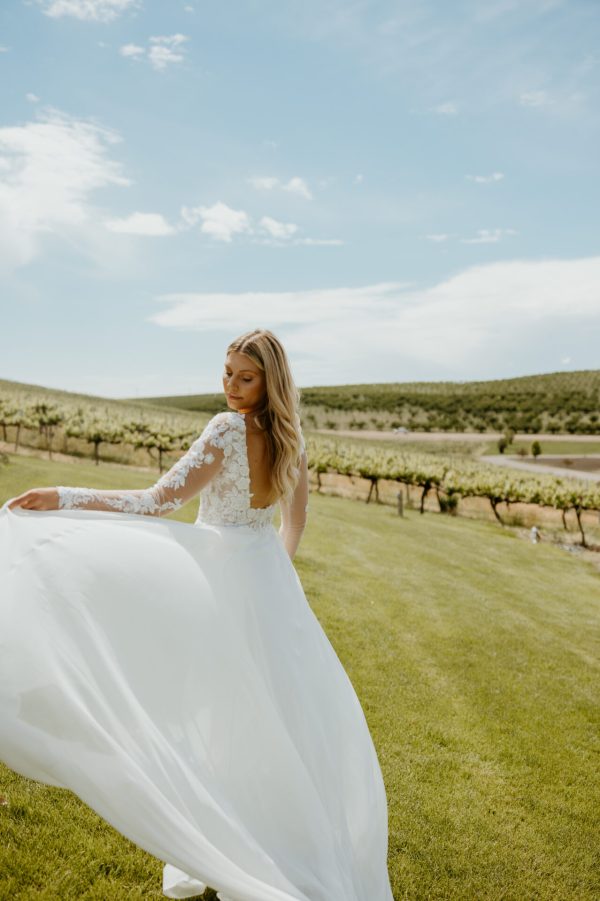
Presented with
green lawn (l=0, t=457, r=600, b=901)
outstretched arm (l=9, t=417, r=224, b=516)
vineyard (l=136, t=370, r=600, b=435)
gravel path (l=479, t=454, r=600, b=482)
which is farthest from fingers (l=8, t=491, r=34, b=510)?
vineyard (l=136, t=370, r=600, b=435)

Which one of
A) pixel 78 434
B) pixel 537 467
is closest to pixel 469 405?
pixel 537 467

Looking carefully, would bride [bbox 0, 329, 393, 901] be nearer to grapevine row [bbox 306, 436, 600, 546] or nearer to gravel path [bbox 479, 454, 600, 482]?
grapevine row [bbox 306, 436, 600, 546]

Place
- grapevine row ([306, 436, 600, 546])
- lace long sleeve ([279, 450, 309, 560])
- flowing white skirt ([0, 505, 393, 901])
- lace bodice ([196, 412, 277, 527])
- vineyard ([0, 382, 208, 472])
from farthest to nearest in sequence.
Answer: vineyard ([0, 382, 208, 472])
grapevine row ([306, 436, 600, 546])
lace long sleeve ([279, 450, 309, 560])
lace bodice ([196, 412, 277, 527])
flowing white skirt ([0, 505, 393, 901])

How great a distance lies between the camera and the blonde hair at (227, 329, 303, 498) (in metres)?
3.69

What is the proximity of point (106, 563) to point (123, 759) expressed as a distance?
0.98m

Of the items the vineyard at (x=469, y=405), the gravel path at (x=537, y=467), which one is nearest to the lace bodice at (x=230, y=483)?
the gravel path at (x=537, y=467)

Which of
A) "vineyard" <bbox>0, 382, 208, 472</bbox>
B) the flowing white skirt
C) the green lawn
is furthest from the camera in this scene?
"vineyard" <bbox>0, 382, 208, 472</bbox>

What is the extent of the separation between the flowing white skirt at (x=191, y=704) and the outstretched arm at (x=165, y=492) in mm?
78

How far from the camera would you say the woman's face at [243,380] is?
3.72m

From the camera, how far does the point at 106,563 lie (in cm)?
339

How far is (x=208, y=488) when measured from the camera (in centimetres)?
379

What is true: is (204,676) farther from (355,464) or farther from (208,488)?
(355,464)

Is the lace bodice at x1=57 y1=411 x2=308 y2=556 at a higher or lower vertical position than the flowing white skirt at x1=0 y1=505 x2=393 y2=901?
higher

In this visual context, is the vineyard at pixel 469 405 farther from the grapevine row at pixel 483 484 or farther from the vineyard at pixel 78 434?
the grapevine row at pixel 483 484
